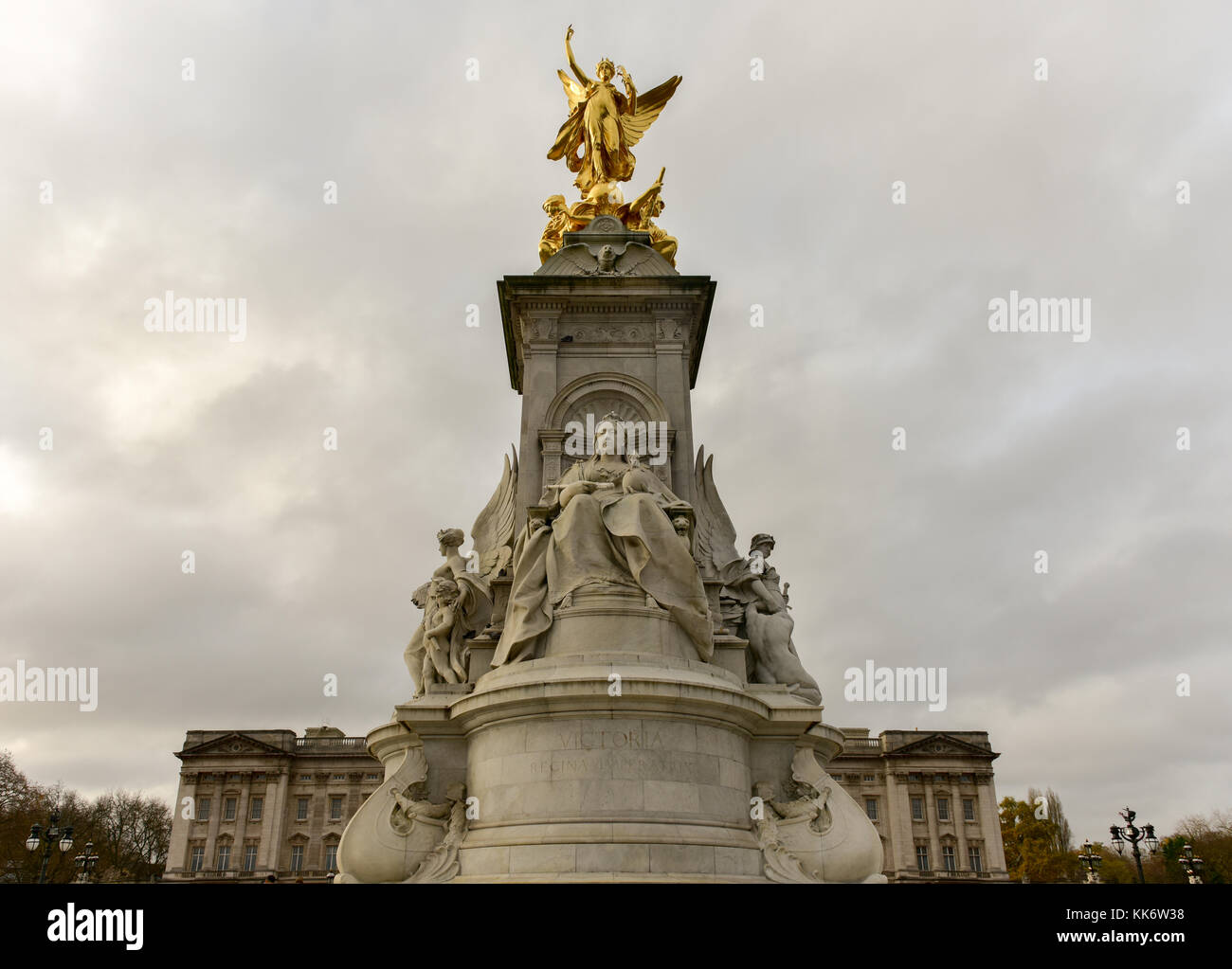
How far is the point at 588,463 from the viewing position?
50.9 ft

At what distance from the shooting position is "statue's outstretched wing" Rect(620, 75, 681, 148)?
20.1 meters

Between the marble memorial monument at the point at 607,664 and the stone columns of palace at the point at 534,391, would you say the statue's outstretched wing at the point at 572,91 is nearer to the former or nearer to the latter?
the marble memorial monument at the point at 607,664

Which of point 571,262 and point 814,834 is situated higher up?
point 571,262

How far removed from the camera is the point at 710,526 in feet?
56.3

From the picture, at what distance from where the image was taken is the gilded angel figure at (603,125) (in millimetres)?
19734

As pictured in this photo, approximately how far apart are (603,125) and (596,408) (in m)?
6.78

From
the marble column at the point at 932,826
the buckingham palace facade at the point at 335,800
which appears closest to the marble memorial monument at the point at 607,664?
the buckingham palace facade at the point at 335,800

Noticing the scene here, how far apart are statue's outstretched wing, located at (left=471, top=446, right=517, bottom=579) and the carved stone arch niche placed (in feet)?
3.07

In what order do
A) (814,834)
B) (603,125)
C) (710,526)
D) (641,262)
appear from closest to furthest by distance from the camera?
1. (814,834)
2. (710,526)
3. (641,262)
4. (603,125)

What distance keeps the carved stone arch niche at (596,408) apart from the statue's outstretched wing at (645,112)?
6234 mm

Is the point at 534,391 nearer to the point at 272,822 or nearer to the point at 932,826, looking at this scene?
the point at 272,822

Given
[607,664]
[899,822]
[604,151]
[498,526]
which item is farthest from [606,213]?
[899,822]
